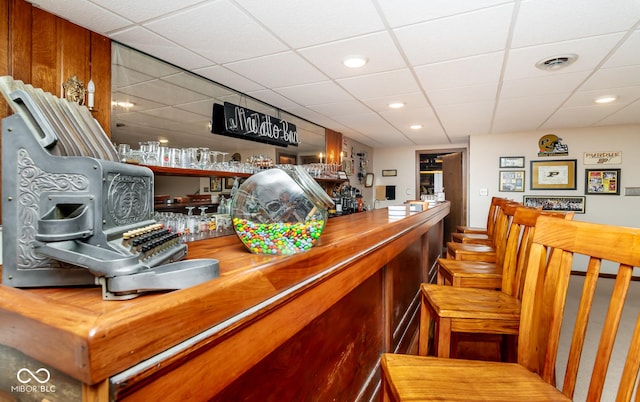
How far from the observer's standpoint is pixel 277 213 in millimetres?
1070

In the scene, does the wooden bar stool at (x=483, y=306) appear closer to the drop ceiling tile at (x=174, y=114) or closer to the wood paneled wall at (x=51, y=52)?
the wood paneled wall at (x=51, y=52)

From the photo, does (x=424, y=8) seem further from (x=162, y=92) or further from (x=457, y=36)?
(x=162, y=92)

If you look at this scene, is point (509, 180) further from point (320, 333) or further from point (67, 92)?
point (67, 92)

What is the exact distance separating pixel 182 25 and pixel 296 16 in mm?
768

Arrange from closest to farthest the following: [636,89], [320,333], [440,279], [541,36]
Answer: [320,333] < [541,36] < [440,279] < [636,89]

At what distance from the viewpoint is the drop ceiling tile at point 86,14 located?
1.91 meters

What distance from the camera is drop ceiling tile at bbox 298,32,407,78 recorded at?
2365mm

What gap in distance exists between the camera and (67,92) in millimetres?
2109

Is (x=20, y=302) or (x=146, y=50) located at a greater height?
(x=146, y=50)

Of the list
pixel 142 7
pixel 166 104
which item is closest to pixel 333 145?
pixel 166 104

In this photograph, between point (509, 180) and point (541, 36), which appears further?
point (509, 180)

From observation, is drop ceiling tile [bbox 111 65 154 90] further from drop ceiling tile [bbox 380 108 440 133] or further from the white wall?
the white wall

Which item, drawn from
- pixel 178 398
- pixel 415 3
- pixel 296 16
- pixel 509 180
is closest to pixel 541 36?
pixel 415 3

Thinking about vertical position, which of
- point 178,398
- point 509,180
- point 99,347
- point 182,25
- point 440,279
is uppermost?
point 182,25
